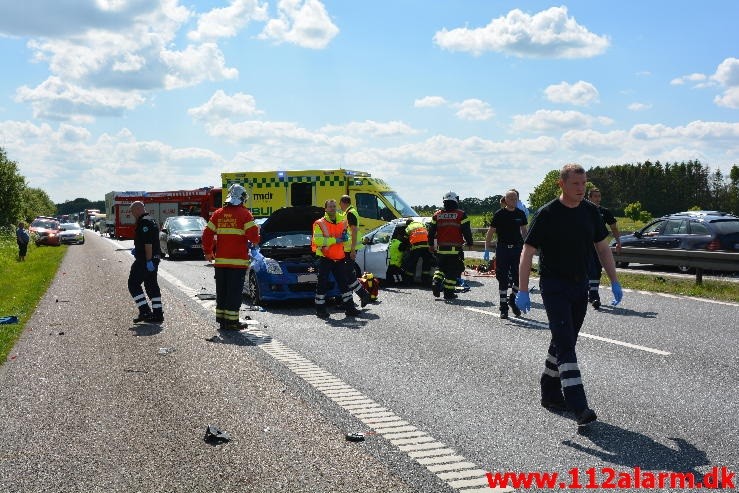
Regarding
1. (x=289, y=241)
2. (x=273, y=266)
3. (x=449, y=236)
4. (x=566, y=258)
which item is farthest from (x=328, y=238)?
(x=566, y=258)

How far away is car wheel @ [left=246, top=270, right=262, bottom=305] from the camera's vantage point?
43.3 ft

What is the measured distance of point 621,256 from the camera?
19.2 metres

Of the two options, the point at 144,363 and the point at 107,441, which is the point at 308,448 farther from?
the point at 144,363

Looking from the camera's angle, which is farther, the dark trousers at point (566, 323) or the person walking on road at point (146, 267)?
the person walking on road at point (146, 267)

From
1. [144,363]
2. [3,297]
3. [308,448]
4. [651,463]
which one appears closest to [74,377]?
[144,363]

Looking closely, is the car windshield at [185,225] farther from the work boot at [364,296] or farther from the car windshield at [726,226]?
the car windshield at [726,226]

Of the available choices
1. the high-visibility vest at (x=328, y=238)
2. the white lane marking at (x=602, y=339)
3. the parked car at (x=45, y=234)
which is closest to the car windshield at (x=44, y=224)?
the parked car at (x=45, y=234)

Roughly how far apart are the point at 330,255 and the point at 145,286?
281cm

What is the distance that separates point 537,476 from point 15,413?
13.2 feet

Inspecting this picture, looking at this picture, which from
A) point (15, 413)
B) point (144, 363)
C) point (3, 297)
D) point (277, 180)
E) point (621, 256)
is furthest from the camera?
point (277, 180)

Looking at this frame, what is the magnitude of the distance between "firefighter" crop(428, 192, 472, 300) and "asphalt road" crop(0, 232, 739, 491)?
1915 millimetres

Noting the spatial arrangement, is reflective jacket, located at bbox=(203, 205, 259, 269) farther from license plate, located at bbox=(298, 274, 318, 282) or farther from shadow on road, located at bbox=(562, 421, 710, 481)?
shadow on road, located at bbox=(562, 421, 710, 481)

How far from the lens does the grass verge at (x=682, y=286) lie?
1455cm

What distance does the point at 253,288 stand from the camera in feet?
44.3
